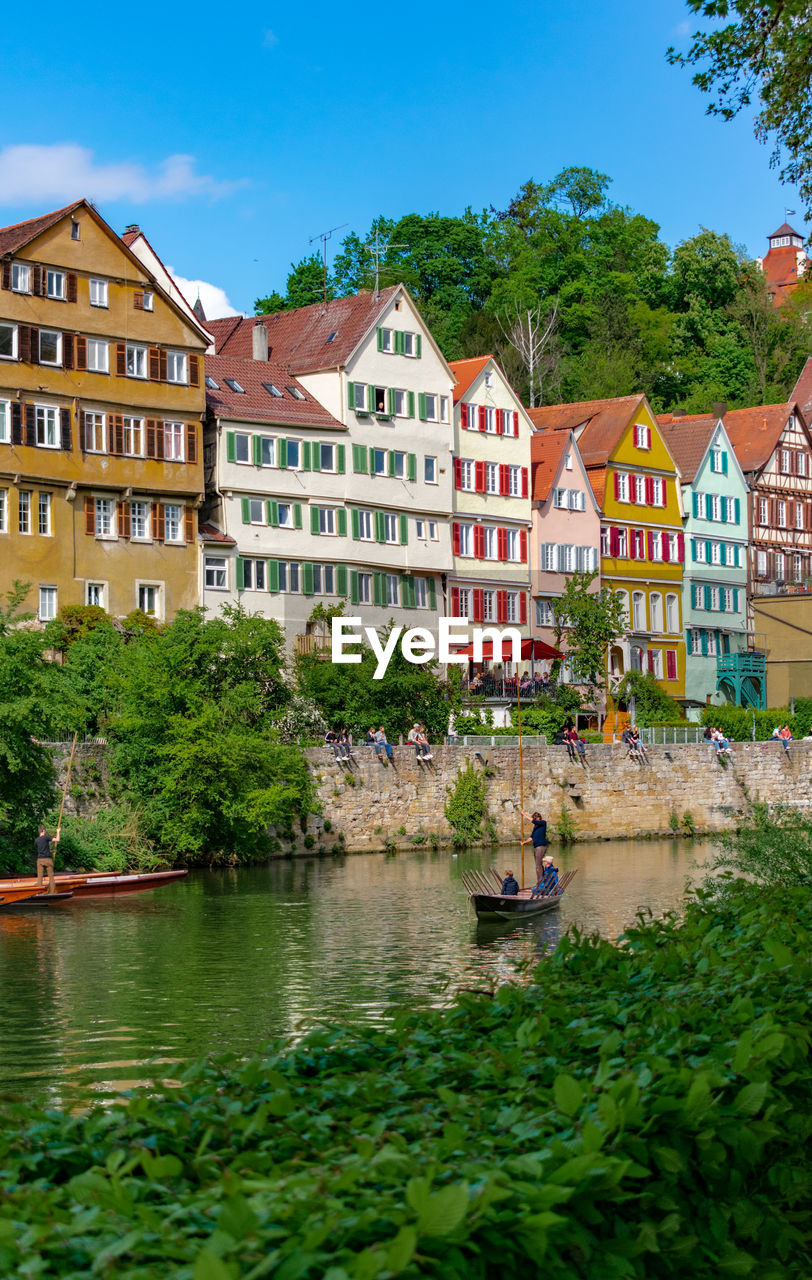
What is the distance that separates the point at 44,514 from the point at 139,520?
3.55 meters

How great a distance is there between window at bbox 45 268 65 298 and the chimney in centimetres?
1386

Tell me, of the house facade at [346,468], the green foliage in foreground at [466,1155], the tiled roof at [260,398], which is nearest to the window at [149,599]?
the house facade at [346,468]

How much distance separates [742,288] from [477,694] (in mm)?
48549

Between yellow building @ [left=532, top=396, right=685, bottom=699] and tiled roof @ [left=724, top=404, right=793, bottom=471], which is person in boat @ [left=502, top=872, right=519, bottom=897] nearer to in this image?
yellow building @ [left=532, top=396, right=685, bottom=699]

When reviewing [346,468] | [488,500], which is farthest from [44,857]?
[488,500]

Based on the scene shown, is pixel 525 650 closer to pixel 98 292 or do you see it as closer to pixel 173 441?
pixel 173 441

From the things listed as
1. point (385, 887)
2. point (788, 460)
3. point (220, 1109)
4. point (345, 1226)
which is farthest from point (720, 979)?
point (788, 460)

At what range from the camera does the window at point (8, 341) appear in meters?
49.1

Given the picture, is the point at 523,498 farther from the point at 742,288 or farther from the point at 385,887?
the point at 742,288

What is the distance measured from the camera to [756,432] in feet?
267

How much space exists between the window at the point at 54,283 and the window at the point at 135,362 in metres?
2.88

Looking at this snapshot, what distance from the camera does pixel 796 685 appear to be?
75500mm

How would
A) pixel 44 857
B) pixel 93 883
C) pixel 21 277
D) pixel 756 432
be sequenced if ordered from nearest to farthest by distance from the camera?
pixel 44 857 → pixel 93 883 → pixel 21 277 → pixel 756 432

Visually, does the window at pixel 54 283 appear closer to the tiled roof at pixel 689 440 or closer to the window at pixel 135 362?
the window at pixel 135 362
